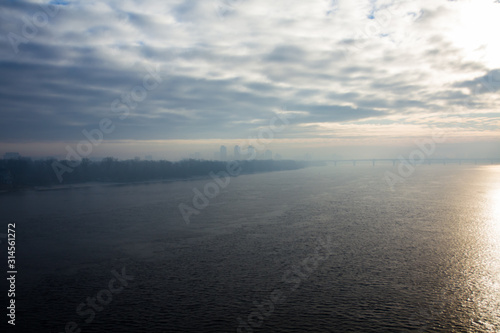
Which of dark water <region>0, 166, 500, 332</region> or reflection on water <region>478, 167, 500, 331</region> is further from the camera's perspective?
reflection on water <region>478, 167, 500, 331</region>

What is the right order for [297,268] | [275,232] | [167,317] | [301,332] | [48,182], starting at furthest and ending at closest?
1. [48,182]
2. [275,232]
3. [297,268]
4. [167,317]
5. [301,332]

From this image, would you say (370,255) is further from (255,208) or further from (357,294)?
(255,208)

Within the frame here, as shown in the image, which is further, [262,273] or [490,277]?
[262,273]

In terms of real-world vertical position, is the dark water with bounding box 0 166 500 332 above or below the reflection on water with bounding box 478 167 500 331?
above

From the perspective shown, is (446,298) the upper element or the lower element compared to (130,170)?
lower

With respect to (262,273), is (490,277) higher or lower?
lower

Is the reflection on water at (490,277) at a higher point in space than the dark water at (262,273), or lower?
lower

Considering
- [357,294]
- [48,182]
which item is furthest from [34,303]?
[48,182]

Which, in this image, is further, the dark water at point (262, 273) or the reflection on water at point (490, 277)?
the reflection on water at point (490, 277)
